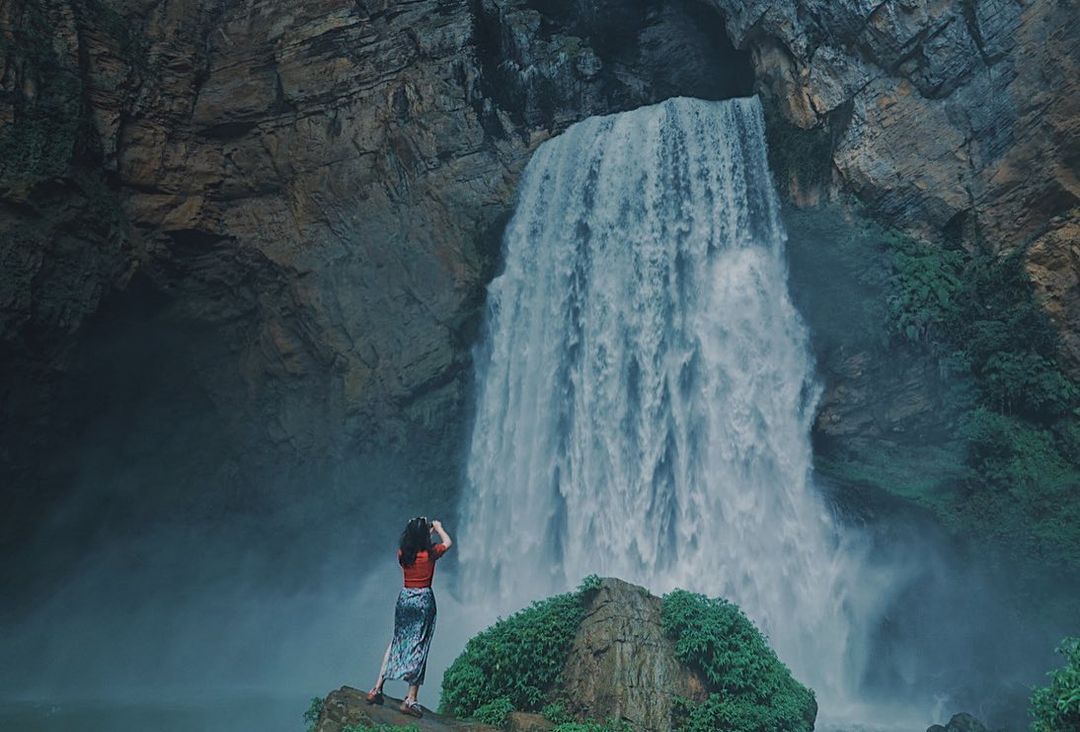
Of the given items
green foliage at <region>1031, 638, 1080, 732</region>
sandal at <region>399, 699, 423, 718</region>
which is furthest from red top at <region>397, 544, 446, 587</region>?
green foliage at <region>1031, 638, 1080, 732</region>

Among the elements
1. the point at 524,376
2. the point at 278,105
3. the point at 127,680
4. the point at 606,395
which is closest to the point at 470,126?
the point at 278,105

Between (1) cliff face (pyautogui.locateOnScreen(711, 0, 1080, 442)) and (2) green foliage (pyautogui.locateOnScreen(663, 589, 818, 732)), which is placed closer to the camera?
(2) green foliage (pyautogui.locateOnScreen(663, 589, 818, 732))

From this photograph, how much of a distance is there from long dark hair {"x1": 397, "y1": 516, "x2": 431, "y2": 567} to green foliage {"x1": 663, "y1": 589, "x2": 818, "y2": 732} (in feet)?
11.4

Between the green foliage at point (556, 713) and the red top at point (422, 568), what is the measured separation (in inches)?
88.9

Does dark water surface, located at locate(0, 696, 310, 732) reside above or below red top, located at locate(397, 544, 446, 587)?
below

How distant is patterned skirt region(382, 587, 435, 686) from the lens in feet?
24.1

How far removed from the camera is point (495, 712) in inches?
333

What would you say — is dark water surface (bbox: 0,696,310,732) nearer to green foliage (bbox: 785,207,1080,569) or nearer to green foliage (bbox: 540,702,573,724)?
green foliage (bbox: 540,702,573,724)

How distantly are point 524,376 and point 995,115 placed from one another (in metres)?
10.6

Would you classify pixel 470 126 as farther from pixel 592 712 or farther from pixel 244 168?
pixel 592 712

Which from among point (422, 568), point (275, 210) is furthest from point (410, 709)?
point (275, 210)

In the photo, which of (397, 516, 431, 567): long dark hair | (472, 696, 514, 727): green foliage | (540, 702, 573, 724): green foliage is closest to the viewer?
(397, 516, 431, 567): long dark hair

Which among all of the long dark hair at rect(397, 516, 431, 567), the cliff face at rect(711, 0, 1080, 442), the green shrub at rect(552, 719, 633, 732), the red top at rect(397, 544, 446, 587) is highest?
the cliff face at rect(711, 0, 1080, 442)

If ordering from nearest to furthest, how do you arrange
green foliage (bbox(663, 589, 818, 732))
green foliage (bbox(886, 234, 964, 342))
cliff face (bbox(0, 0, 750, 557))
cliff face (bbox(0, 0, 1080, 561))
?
green foliage (bbox(663, 589, 818, 732)), green foliage (bbox(886, 234, 964, 342)), cliff face (bbox(0, 0, 1080, 561)), cliff face (bbox(0, 0, 750, 557))
